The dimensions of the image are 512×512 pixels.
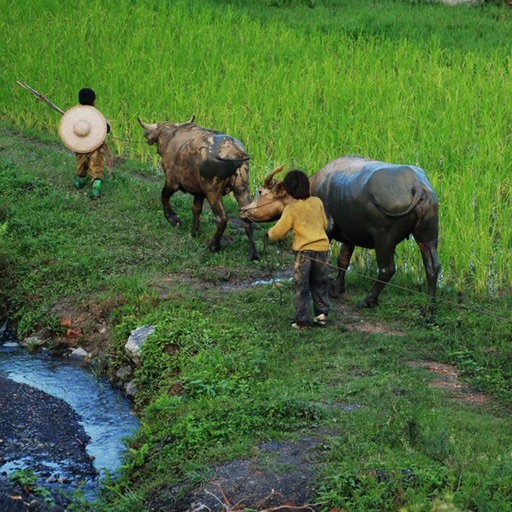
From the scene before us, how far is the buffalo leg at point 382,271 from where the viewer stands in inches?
325

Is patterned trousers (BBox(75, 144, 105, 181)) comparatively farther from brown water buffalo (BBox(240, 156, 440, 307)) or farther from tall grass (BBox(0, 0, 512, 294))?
brown water buffalo (BBox(240, 156, 440, 307))

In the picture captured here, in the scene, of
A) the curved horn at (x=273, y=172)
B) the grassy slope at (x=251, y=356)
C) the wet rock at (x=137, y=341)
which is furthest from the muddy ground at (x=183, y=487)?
the curved horn at (x=273, y=172)

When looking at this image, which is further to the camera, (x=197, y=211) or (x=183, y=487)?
(x=197, y=211)

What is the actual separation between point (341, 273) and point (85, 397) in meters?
2.21

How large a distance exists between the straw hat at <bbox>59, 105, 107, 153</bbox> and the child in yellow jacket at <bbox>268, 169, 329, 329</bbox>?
3761mm

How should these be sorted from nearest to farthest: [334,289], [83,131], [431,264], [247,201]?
1. [431,264]
2. [334,289]
3. [247,201]
4. [83,131]

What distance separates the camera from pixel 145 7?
17500 mm

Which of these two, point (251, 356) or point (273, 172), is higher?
point (273, 172)

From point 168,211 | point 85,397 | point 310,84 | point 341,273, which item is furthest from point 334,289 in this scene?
point 310,84

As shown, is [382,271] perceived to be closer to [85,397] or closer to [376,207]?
[376,207]

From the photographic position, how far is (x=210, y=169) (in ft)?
31.6

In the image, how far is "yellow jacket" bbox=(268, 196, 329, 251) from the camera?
26.0 feet

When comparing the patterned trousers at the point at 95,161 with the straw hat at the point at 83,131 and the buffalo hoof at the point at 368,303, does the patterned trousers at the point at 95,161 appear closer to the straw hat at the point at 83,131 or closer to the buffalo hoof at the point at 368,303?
the straw hat at the point at 83,131

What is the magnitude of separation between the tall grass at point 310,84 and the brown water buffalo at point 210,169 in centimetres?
129
